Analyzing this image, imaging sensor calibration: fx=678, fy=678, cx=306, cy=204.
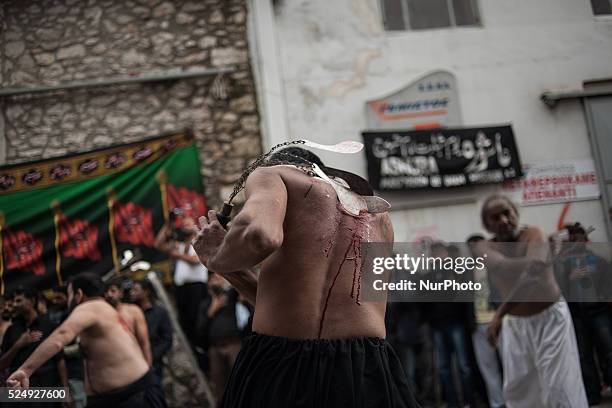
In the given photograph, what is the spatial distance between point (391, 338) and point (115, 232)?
3110 millimetres

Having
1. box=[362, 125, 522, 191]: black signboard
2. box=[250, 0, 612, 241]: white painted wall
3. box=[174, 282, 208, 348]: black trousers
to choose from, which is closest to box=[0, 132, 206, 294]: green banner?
box=[174, 282, 208, 348]: black trousers

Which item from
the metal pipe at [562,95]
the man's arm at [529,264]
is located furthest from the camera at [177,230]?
the metal pipe at [562,95]

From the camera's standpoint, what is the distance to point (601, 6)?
8047 mm

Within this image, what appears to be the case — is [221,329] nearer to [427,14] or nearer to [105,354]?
[105,354]

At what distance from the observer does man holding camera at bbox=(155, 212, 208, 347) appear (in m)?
7.02

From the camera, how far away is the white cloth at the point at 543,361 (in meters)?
4.50

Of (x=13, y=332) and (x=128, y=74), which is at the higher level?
(x=128, y=74)

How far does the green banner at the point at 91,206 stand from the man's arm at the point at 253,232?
5195 millimetres

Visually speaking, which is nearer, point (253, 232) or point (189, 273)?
point (253, 232)

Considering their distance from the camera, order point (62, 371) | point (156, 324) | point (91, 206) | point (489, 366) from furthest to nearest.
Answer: point (91, 206), point (489, 366), point (156, 324), point (62, 371)

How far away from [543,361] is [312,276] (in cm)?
298

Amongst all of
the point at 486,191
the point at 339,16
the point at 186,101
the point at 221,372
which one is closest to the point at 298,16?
the point at 339,16

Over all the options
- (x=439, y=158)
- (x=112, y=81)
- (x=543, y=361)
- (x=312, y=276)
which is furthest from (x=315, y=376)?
(x=112, y=81)

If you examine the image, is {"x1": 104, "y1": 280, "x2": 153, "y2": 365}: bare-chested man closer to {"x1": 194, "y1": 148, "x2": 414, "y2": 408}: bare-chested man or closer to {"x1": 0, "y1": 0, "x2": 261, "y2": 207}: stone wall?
{"x1": 0, "y1": 0, "x2": 261, "y2": 207}: stone wall
